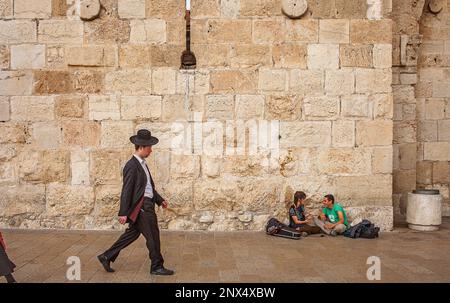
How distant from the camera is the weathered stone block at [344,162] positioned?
8.09 metres

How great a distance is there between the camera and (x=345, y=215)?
7.83 m

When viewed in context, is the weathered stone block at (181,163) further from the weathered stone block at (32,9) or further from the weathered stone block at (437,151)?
the weathered stone block at (437,151)

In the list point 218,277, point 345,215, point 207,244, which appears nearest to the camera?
point 218,277

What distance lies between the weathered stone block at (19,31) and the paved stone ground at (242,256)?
316 cm

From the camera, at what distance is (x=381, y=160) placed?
8109mm

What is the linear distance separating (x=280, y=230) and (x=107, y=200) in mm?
2883

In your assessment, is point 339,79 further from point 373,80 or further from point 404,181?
point 404,181

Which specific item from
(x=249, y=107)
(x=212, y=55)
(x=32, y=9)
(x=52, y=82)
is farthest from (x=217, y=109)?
(x=32, y=9)

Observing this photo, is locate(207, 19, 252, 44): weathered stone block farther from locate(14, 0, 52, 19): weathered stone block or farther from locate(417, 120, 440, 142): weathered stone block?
locate(417, 120, 440, 142): weathered stone block

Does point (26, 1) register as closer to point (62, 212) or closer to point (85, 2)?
point (85, 2)

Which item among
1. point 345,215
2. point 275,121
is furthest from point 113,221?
point 345,215

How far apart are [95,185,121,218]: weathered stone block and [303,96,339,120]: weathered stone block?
3446 millimetres

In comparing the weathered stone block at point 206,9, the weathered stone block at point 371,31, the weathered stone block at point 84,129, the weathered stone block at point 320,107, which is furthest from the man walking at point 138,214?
the weathered stone block at point 371,31

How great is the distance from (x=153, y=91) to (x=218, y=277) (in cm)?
386
